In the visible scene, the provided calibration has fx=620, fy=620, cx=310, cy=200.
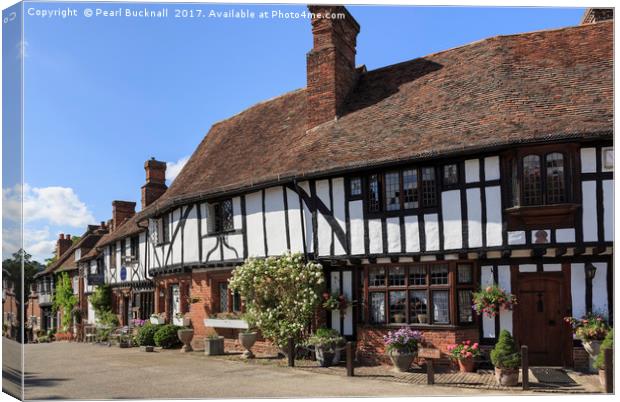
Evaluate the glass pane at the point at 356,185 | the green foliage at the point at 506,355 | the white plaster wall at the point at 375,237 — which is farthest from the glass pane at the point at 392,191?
the green foliage at the point at 506,355

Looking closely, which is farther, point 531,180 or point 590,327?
point 531,180

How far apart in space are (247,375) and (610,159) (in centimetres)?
815

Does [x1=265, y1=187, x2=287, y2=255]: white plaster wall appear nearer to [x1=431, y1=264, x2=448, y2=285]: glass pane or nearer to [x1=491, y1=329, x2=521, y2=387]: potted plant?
[x1=431, y1=264, x2=448, y2=285]: glass pane

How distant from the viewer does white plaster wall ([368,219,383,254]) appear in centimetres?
1329

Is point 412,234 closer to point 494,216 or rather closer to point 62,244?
point 494,216

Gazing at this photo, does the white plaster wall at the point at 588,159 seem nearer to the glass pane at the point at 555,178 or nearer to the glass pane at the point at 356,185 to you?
the glass pane at the point at 555,178

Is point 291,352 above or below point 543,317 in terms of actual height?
below

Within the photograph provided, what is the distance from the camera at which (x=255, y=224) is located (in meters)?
15.7

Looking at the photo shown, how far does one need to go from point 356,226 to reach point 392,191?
1132mm

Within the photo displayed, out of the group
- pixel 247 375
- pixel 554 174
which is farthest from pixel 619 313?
pixel 247 375

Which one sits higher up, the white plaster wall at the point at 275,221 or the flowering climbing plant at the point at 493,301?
the white plaster wall at the point at 275,221

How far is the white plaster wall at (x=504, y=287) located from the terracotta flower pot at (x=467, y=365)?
958 mm

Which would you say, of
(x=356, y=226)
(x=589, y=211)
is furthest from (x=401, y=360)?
(x=589, y=211)

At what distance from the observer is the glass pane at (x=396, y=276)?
13.6 meters
